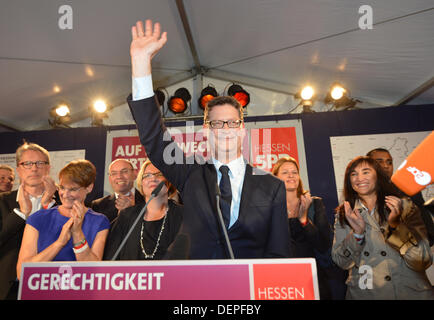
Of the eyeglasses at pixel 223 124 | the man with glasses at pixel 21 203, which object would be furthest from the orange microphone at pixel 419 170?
the man with glasses at pixel 21 203

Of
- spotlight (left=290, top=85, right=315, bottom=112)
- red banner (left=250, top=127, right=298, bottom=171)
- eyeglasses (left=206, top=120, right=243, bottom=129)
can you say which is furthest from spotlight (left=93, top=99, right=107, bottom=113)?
eyeglasses (left=206, top=120, right=243, bottom=129)

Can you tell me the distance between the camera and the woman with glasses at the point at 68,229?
1.52 meters

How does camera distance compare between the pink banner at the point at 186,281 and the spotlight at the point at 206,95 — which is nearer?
the pink banner at the point at 186,281

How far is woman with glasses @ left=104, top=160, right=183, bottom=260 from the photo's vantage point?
185 cm

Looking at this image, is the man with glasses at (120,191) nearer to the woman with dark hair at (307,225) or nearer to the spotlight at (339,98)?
the woman with dark hair at (307,225)

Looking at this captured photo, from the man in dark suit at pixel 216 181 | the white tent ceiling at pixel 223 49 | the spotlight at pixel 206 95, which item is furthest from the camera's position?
the spotlight at pixel 206 95

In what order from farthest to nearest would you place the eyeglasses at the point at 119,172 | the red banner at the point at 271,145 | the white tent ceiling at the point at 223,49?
the red banner at the point at 271,145
the eyeglasses at the point at 119,172
the white tent ceiling at the point at 223,49

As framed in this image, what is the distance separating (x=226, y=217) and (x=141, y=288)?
1.84 ft

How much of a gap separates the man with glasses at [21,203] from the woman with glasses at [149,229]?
70 centimetres

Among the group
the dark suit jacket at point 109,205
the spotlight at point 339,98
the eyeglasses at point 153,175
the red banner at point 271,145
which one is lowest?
the eyeglasses at point 153,175

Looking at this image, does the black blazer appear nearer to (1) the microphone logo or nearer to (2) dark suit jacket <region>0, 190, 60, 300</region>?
(2) dark suit jacket <region>0, 190, 60, 300</region>

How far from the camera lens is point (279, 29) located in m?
3.42

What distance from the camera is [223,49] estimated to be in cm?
416

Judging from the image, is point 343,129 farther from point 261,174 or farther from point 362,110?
point 261,174
